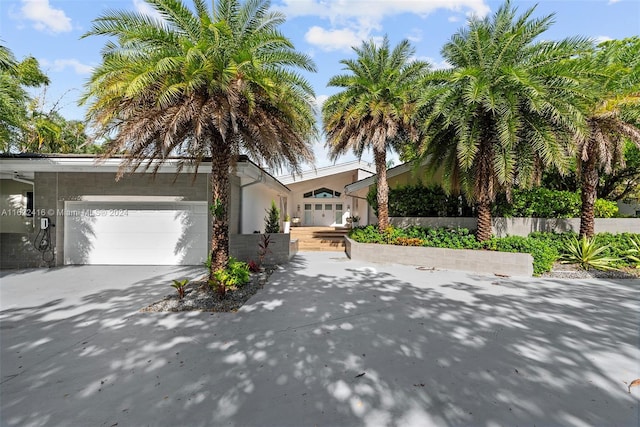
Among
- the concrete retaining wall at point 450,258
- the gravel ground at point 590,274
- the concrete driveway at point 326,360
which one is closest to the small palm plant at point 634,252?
the gravel ground at point 590,274

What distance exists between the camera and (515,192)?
37.1 ft

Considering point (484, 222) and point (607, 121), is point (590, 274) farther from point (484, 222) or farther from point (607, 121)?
point (607, 121)

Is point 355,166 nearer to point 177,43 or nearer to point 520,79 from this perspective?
point 520,79

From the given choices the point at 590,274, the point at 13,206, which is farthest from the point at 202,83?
the point at 590,274

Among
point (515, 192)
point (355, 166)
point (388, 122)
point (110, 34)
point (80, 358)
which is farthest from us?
point (355, 166)

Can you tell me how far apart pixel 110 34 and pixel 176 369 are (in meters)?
6.64

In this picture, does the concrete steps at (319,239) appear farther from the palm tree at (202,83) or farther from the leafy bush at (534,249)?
the palm tree at (202,83)

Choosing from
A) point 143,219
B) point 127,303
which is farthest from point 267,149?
point 143,219

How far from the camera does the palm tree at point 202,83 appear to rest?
5.64 meters

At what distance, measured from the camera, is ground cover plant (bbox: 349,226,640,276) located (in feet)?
28.7

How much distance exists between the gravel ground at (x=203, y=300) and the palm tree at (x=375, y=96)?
7233 millimetres

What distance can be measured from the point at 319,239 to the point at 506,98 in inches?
421

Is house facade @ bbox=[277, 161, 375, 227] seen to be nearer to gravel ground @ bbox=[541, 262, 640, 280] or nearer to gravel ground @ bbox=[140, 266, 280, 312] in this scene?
gravel ground @ bbox=[541, 262, 640, 280]

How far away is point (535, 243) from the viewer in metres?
8.91
